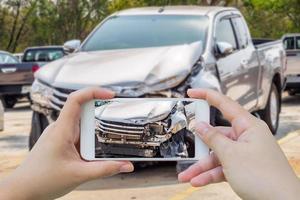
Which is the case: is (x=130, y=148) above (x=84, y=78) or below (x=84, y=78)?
above

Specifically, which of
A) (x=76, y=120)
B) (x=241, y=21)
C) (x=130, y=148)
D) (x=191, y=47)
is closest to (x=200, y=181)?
(x=76, y=120)

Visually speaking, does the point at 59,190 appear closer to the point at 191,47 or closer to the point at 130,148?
the point at 130,148

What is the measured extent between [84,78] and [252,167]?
17.1 ft

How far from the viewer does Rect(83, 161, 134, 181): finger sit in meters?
1.88

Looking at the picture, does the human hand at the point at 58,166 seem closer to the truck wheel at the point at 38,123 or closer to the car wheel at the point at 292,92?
the truck wheel at the point at 38,123

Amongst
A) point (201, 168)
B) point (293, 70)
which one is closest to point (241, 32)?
point (293, 70)

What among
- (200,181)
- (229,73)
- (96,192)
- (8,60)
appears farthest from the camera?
(8,60)

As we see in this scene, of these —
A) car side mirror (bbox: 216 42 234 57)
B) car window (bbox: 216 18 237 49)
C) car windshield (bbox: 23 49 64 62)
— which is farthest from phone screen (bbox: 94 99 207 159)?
car windshield (bbox: 23 49 64 62)

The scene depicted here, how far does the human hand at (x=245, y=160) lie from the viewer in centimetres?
165

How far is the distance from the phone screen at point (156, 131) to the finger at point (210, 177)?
0.38ft

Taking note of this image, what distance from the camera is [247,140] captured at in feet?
5.62

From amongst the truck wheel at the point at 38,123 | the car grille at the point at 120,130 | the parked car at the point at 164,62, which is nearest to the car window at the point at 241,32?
the parked car at the point at 164,62

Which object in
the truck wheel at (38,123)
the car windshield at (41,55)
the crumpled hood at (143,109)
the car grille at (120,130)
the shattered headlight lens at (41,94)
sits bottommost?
the car windshield at (41,55)

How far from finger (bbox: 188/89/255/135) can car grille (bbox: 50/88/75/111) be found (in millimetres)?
5011
